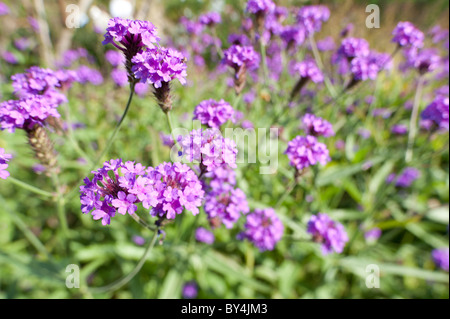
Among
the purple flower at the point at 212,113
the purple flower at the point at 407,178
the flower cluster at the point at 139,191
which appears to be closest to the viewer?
the flower cluster at the point at 139,191

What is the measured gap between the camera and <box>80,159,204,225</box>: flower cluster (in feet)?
3.04

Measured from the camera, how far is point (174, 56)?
3.62ft

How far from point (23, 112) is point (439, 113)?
2522 millimetres

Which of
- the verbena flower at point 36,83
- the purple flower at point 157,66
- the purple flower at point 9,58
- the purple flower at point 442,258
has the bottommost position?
the purple flower at point 442,258

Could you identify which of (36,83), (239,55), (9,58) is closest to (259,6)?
(239,55)

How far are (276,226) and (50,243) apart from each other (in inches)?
94.5

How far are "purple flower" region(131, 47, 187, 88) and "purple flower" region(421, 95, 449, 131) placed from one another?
6.02ft

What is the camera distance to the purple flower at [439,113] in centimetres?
187

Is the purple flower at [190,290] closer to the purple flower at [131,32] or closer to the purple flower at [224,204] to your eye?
the purple flower at [224,204]

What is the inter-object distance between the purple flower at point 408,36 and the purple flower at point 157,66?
1.80m

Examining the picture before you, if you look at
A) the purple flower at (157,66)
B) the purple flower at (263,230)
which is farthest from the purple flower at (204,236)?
the purple flower at (157,66)
